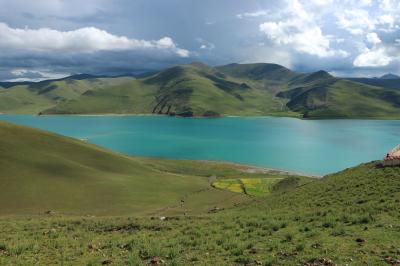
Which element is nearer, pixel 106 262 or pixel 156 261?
pixel 156 261

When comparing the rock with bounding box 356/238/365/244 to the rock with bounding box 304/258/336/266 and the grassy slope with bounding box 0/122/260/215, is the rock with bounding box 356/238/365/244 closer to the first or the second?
the rock with bounding box 304/258/336/266

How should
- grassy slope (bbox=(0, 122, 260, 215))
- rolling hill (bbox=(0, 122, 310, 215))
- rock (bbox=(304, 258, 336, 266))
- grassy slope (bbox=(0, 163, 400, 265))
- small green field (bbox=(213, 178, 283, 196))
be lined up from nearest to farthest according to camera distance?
rock (bbox=(304, 258, 336, 266))
grassy slope (bbox=(0, 163, 400, 265))
rolling hill (bbox=(0, 122, 310, 215))
grassy slope (bbox=(0, 122, 260, 215))
small green field (bbox=(213, 178, 283, 196))

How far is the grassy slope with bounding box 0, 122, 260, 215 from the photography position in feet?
189

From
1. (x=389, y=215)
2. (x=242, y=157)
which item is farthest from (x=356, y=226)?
(x=242, y=157)

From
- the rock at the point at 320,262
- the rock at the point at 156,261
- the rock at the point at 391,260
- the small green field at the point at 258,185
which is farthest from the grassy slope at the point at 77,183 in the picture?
the rock at the point at 391,260

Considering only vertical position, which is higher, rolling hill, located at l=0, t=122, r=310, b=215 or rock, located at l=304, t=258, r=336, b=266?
rock, located at l=304, t=258, r=336, b=266

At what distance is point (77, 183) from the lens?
68812 millimetres

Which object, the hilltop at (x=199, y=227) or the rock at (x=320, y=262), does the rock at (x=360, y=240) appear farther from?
the rock at (x=320, y=262)

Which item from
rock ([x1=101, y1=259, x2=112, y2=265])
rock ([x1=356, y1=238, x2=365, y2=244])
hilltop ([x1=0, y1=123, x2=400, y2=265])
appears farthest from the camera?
rock ([x1=356, y1=238, x2=365, y2=244])

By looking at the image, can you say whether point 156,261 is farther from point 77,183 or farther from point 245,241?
point 77,183

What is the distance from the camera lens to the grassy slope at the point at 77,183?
5766 centimetres

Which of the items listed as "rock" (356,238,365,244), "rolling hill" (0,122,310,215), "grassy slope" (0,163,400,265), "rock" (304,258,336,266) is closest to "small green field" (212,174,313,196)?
"rolling hill" (0,122,310,215)

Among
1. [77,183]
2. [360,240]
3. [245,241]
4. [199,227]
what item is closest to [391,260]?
[360,240]

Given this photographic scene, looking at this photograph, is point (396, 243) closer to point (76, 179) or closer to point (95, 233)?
point (95, 233)
